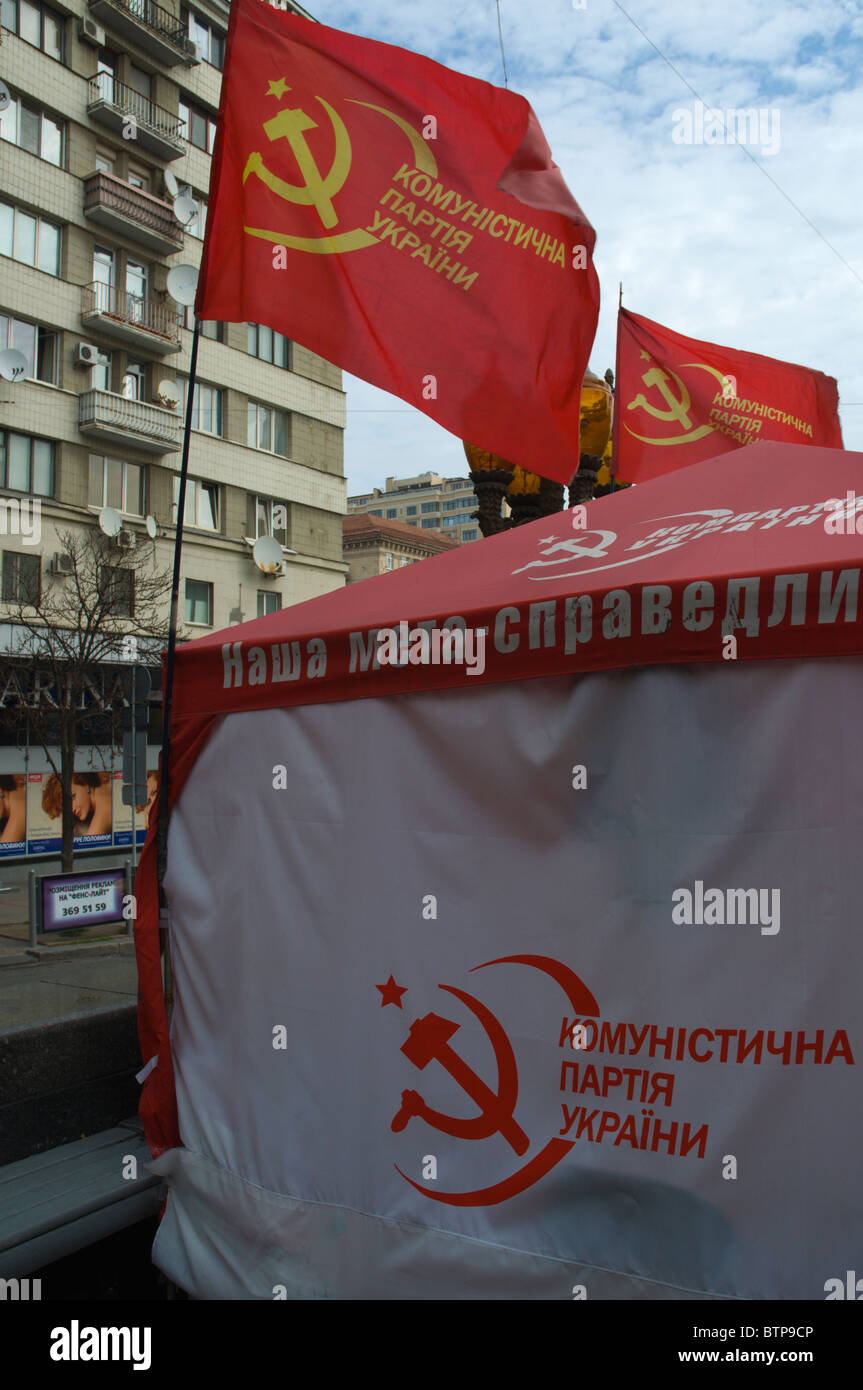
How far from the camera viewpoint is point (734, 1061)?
2.66 meters

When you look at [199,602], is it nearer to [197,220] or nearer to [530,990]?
[197,220]

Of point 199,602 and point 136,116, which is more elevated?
point 136,116

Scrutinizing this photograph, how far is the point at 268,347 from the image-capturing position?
30.9 metres

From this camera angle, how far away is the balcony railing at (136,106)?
2588 cm

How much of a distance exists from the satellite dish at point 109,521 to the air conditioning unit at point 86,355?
3561 millimetres

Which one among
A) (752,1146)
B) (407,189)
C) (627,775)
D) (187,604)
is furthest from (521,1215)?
(187,604)

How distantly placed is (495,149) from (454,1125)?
4.15m

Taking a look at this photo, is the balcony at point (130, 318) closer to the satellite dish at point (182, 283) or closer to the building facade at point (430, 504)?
the satellite dish at point (182, 283)

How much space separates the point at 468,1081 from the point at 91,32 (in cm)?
2973

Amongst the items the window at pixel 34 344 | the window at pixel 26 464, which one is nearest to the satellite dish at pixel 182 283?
the window at pixel 34 344

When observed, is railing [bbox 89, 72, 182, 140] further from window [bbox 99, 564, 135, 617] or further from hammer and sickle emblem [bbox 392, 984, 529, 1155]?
hammer and sickle emblem [bbox 392, 984, 529, 1155]

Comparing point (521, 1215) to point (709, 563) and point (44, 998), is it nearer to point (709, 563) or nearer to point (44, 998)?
point (709, 563)

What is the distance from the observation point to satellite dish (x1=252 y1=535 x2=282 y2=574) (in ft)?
94.1
